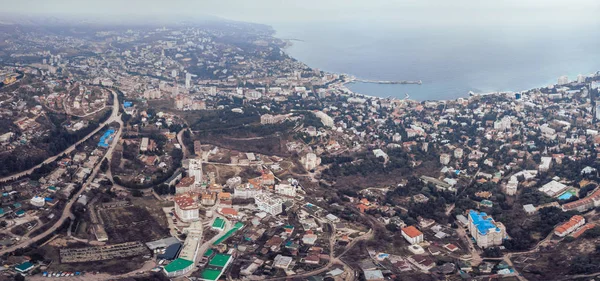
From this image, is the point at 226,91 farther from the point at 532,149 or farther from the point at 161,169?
the point at 532,149

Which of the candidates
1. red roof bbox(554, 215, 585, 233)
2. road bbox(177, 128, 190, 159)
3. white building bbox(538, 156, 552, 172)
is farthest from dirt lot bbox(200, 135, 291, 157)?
red roof bbox(554, 215, 585, 233)

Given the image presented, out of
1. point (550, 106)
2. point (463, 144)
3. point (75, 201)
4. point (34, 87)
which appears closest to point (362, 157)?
point (463, 144)

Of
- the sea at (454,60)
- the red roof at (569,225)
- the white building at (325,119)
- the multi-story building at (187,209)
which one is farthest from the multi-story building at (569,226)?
the sea at (454,60)

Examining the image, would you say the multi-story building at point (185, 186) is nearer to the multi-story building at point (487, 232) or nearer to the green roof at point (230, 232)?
the green roof at point (230, 232)

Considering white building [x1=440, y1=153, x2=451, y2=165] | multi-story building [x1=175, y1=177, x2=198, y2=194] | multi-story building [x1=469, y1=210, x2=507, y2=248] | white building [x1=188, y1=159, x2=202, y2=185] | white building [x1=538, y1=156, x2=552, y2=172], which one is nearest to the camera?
multi-story building [x1=469, y1=210, x2=507, y2=248]

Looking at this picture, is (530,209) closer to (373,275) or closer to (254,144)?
(373,275)

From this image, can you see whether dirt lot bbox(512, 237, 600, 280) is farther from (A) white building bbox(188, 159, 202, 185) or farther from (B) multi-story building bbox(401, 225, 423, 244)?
(A) white building bbox(188, 159, 202, 185)

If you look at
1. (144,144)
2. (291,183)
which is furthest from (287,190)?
(144,144)
